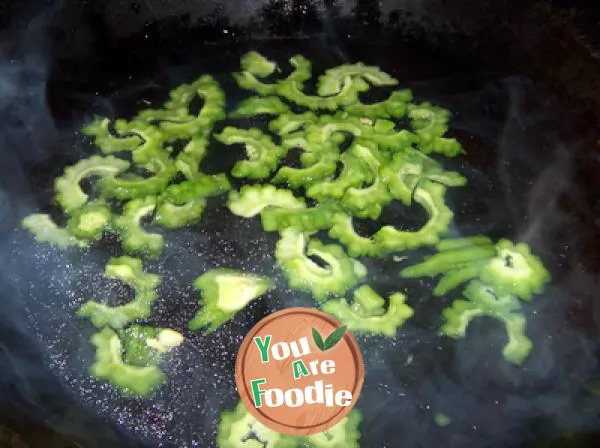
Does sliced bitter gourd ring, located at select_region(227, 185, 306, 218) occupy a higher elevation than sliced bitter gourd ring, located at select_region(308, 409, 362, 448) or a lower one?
higher

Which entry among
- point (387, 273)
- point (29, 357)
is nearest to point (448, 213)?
point (387, 273)

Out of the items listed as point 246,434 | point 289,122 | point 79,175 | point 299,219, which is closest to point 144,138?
point 79,175

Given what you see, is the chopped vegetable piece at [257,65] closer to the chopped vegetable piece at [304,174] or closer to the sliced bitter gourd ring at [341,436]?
the chopped vegetable piece at [304,174]

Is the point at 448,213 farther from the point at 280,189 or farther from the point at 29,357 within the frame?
the point at 29,357

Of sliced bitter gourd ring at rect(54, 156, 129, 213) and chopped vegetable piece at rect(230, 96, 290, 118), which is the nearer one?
sliced bitter gourd ring at rect(54, 156, 129, 213)

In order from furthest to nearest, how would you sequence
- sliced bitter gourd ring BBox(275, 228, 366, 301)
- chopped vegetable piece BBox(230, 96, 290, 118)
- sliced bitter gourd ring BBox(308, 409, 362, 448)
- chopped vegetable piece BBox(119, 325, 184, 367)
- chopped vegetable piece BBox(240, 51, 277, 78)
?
chopped vegetable piece BBox(240, 51, 277, 78), chopped vegetable piece BBox(230, 96, 290, 118), sliced bitter gourd ring BBox(275, 228, 366, 301), chopped vegetable piece BBox(119, 325, 184, 367), sliced bitter gourd ring BBox(308, 409, 362, 448)

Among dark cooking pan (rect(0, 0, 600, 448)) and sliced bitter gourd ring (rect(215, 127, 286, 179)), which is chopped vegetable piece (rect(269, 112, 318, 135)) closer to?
sliced bitter gourd ring (rect(215, 127, 286, 179))

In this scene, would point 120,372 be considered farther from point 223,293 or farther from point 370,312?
point 370,312

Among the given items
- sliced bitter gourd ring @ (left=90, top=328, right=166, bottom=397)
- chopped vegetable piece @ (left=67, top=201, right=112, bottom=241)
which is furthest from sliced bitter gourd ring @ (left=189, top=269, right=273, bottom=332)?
chopped vegetable piece @ (left=67, top=201, right=112, bottom=241)

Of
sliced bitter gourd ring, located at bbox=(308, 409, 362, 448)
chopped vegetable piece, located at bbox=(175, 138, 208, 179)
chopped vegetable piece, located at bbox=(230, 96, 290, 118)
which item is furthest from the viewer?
chopped vegetable piece, located at bbox=(230, 96, 290, 118)
